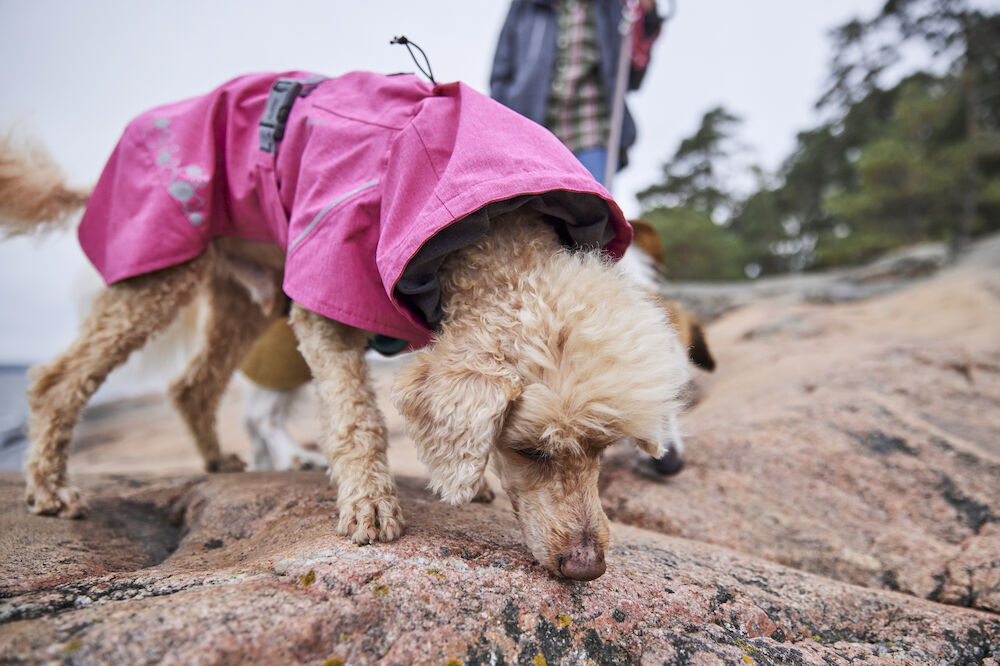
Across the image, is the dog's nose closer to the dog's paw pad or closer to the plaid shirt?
the dog's paw pad

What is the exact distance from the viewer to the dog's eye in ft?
5.66

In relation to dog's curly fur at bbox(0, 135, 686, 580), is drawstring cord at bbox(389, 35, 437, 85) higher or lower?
higher


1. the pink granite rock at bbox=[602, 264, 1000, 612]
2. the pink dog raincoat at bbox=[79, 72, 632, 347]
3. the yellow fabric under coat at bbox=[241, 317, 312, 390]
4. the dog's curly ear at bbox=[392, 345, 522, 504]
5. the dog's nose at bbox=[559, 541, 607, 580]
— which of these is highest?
the pink dog raincoat at bbox=[79, 72, 632, 347]

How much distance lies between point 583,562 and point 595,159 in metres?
3.02

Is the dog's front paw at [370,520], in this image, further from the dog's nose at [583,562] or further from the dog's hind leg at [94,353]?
the dog's hind leg at [94,353]

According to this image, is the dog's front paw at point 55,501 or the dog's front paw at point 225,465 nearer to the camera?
the dog's front paw at point 55,501

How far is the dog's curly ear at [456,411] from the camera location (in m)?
1.59

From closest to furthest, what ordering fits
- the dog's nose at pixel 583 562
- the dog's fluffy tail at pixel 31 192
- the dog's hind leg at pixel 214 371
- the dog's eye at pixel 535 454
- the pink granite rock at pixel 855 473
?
the dog's nose at pixel 583 562
the dog's eye at pixel 535 454
the pink granite rock at pixel 855 473
the dog's fluffy tail at pixel 31 192
the dog's hind leg at pixel 214 371

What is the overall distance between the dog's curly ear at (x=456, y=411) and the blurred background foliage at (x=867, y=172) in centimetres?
1233

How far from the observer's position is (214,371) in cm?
354

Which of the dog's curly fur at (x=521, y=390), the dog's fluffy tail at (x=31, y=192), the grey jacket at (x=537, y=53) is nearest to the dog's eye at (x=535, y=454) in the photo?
the dog's curly fur at (x=521, y=390)

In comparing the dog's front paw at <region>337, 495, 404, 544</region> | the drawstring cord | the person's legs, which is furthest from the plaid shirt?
the dog's front paw at <region>337, 495, 404, 544</region>

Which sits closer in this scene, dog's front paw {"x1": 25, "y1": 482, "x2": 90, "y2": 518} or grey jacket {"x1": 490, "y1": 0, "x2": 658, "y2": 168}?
dog's front paw {"x1": 25, "y1": 482, "x2": 90, "y2": 518}

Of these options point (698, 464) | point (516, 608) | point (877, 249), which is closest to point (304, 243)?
point (516, 608)
